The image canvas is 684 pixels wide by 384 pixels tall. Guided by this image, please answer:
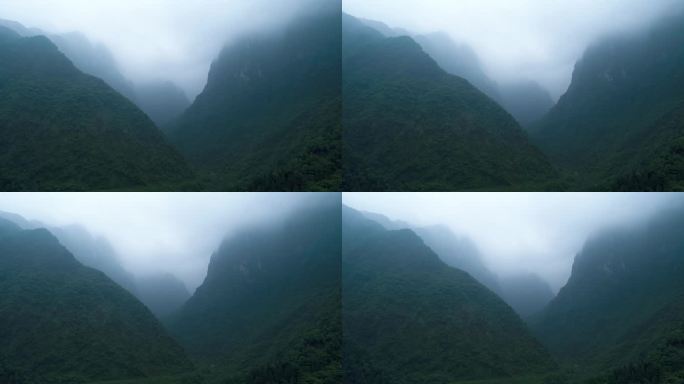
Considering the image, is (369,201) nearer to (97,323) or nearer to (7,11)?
(97,323)

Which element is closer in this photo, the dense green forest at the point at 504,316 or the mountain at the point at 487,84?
the dense green forest at the point at 504,316

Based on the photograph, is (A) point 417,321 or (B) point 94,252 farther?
(A) point 417,321

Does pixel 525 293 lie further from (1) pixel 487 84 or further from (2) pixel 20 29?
(2) pixel 20 29

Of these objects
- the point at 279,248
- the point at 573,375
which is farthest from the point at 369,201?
the point at 573,375

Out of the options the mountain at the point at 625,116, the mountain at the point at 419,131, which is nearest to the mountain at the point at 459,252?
the mountain at the point at 419,131

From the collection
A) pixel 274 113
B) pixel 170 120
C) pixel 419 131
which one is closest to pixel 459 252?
pixel 419 131

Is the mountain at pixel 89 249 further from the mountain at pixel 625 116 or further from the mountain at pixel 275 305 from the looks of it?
the mountain at pixel 625 116

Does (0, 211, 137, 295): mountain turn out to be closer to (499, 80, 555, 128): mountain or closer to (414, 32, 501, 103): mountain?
(414, 32, 501, 103): mountain
